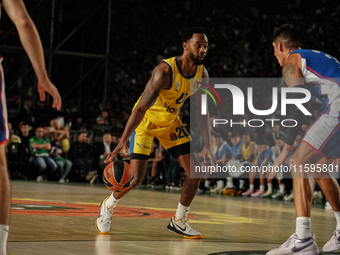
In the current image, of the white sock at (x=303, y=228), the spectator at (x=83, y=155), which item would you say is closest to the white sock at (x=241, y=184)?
the spectator at (x=83, y=155)

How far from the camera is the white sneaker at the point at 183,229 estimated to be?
4.89 m

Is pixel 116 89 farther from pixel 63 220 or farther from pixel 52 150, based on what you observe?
pixel 63 220

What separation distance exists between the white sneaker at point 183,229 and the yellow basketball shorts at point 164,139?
701 millimetres

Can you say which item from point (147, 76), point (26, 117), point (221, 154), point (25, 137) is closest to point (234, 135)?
point (221, 154)

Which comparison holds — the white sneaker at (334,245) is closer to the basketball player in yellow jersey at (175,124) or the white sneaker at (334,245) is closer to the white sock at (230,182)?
the basketball player in yellow jersey at (175,124)

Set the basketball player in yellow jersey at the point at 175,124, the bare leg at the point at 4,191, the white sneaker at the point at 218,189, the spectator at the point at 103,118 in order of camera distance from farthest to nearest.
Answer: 1. the spectator at the point at 103,118
2. the white sneaker at the point at 218,189
3. the basketball player in yellow jersey at the point at 175,124
4. the bare leg at the point at 4,191

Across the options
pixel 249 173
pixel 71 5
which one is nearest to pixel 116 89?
pixel 71 5

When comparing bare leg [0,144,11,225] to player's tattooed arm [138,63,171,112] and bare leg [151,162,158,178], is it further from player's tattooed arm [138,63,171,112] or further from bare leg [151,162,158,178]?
bare leg [151,162,158,178]

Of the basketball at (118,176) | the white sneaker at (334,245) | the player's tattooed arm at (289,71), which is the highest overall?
the player's tattooed arm at (289,71)

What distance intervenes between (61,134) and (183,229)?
9967mm

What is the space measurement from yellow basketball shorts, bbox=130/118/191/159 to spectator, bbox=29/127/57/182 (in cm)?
867

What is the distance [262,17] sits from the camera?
1878 cm

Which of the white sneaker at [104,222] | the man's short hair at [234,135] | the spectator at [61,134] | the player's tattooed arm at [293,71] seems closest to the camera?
the player's tattooed arm at [293,71]

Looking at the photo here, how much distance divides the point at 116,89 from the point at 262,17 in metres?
7.11
